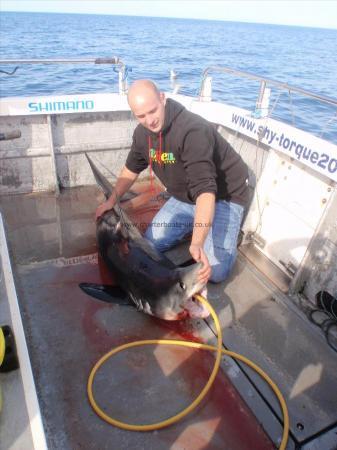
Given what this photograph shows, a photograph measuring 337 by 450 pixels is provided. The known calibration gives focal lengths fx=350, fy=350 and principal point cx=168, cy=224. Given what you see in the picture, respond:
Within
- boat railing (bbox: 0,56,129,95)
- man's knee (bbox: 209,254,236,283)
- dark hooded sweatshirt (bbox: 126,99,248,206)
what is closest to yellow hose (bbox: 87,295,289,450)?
man's knee (bbox: 209,254,236,283)

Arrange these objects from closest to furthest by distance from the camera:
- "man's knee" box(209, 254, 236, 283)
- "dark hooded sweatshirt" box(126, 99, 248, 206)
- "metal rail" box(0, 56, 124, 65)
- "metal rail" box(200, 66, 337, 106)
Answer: "dark hooded sweatshirt" box(126, 99, 248, 206) → "metal rail" box(200, 66, 337, 106) → "man's knee" box(209, 254, 236, 283) → "metal rail" box(0, 56, 124, 65)

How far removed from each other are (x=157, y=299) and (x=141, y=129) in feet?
5.70

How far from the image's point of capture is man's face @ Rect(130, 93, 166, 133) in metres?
2.85

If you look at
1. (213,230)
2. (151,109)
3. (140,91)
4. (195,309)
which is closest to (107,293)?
(195,309)

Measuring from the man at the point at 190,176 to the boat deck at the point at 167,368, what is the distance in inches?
21.2

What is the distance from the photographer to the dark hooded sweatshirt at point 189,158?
2.98 m

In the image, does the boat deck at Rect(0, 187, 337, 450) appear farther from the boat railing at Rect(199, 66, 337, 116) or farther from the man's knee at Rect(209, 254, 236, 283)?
the boat railing at Rect(199, 66, 337, 116)

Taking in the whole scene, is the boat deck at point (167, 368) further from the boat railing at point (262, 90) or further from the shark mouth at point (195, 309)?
the boat railing at point (262, 90)

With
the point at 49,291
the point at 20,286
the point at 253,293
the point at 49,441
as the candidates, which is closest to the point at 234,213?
the point at 253,293

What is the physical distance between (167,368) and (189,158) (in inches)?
67.9

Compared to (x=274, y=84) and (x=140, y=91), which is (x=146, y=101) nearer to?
→ (x=140, y=91)

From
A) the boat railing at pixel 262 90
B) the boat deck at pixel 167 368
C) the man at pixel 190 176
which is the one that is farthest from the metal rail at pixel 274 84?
the boat deck at pixel 167 368

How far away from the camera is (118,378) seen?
258cm

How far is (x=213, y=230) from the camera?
3.65 meters
